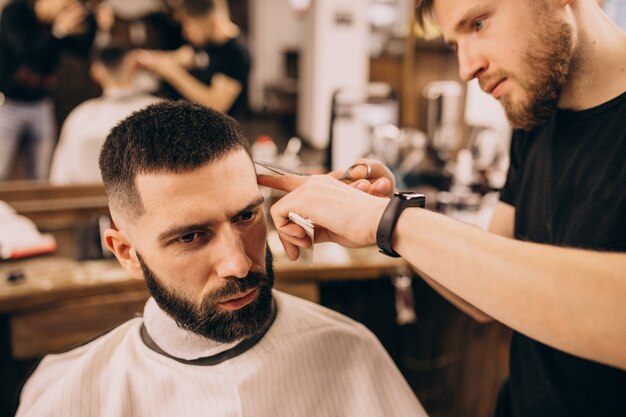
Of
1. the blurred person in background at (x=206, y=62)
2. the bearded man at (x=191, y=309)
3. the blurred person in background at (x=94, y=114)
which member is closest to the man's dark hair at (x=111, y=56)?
the blurred person in background at (x=94, y=114)

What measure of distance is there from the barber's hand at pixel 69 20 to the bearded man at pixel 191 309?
189cm

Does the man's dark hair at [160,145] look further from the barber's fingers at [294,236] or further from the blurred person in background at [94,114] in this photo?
the blurred person in background at [94,114]

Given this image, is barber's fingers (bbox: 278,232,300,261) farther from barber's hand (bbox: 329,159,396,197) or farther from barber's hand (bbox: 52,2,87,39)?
barber's hand (bbox: 52,2,87,39)

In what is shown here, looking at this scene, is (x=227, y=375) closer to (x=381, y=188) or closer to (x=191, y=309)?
(x=191, y=309)

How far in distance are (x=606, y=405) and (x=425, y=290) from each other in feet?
5.35

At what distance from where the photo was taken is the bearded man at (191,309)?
3.33ft

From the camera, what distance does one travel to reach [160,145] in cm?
101

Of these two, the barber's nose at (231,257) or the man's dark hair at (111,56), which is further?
the man's dark hair at (111,56)

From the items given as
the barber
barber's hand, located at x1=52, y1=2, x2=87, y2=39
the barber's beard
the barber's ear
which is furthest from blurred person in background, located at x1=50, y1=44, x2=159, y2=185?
the barber's beard

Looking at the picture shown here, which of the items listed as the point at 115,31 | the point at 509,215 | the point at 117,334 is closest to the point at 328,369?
the point at 117,334

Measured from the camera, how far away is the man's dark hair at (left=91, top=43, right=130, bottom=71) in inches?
101

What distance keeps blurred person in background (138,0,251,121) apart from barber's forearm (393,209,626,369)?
7.41ft

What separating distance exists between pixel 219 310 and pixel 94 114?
1942 millimetres

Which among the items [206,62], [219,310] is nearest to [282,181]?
[219,310]
